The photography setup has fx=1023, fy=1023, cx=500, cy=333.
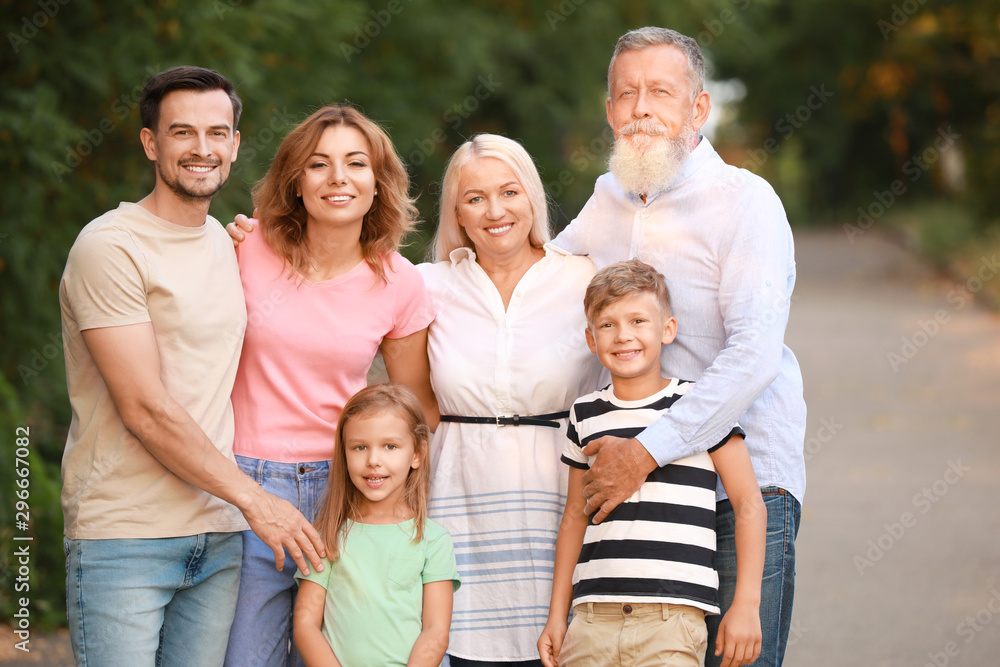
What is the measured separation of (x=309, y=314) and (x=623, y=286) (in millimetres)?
909

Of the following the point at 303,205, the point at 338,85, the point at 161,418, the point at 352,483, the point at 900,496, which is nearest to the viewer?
the point at 161,418

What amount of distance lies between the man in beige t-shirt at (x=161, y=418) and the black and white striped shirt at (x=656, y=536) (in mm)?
750

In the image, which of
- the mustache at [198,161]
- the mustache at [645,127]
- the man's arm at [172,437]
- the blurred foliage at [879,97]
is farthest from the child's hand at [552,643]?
the blurred foliage at [879,97]

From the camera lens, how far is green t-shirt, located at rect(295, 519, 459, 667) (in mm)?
2701

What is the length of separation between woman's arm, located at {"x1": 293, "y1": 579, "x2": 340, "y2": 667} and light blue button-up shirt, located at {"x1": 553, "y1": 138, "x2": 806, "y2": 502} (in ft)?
3.20

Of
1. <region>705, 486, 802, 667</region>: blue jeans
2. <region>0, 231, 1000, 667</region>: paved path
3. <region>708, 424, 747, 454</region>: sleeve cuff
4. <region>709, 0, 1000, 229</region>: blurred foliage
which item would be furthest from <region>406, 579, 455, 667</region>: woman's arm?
<region>709, 0, 1000, 229</region>: blurred foliage

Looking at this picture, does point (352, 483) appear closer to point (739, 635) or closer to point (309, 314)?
point (309, 314)

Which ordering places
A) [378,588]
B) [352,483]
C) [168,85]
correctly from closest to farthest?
[168,85]
[378,588]
[352,483]

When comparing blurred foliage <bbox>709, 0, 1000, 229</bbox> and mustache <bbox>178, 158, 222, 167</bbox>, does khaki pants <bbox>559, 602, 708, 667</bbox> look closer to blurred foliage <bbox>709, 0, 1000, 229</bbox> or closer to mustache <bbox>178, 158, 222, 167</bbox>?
mustache <bbox>178, 158, 222, 167</bbox>

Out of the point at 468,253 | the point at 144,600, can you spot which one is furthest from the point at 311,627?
the point at 468,253

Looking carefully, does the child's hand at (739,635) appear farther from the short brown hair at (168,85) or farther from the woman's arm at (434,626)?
the short brown hair at (168,85)

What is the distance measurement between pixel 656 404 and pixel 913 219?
87.6 feet

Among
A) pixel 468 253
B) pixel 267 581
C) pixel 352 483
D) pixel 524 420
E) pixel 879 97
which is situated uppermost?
pixel 879 97

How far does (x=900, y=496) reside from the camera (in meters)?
7.47
